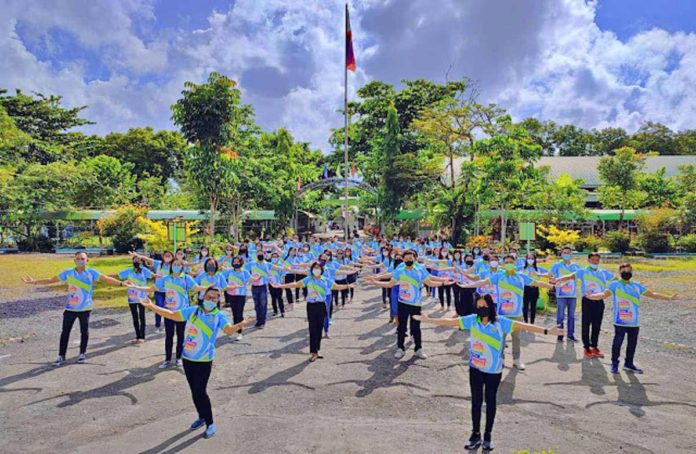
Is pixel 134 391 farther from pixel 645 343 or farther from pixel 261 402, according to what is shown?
pixel 645 343

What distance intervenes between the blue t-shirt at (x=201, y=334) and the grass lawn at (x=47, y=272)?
396 inches

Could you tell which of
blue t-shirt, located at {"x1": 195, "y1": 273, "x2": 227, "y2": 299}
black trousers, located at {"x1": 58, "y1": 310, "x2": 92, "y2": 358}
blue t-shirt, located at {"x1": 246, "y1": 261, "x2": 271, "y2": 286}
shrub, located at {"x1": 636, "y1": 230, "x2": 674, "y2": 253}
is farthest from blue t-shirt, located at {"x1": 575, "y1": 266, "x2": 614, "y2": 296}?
shrub, located at {"x1": 636, "y1": 230, "x2": 674, "y2": 253}

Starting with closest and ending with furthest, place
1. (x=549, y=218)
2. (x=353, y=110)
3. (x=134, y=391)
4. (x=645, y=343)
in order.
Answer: (x=134, y=391) < (x=645, y=343) < (x=549, y=218) < (x=353, y=110)

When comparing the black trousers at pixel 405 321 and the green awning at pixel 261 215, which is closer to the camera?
the black trousers at pixel 405 321

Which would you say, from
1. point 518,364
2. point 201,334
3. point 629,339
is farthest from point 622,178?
point 201,334

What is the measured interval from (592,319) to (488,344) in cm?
476

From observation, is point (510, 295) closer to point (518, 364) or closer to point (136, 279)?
point (518, 364)

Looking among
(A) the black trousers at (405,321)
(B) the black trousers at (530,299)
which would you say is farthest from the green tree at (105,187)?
(A) the black trousers at (405,321)

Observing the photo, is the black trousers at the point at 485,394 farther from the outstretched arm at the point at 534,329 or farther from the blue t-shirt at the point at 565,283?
the blue t-shirt at the point at 565,283

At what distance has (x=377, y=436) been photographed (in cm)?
560

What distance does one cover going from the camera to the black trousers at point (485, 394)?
5285mm

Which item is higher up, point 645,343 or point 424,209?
point 424,209

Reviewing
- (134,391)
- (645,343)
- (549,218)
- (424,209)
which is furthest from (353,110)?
(134,391)

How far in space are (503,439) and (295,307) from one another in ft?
30.7
